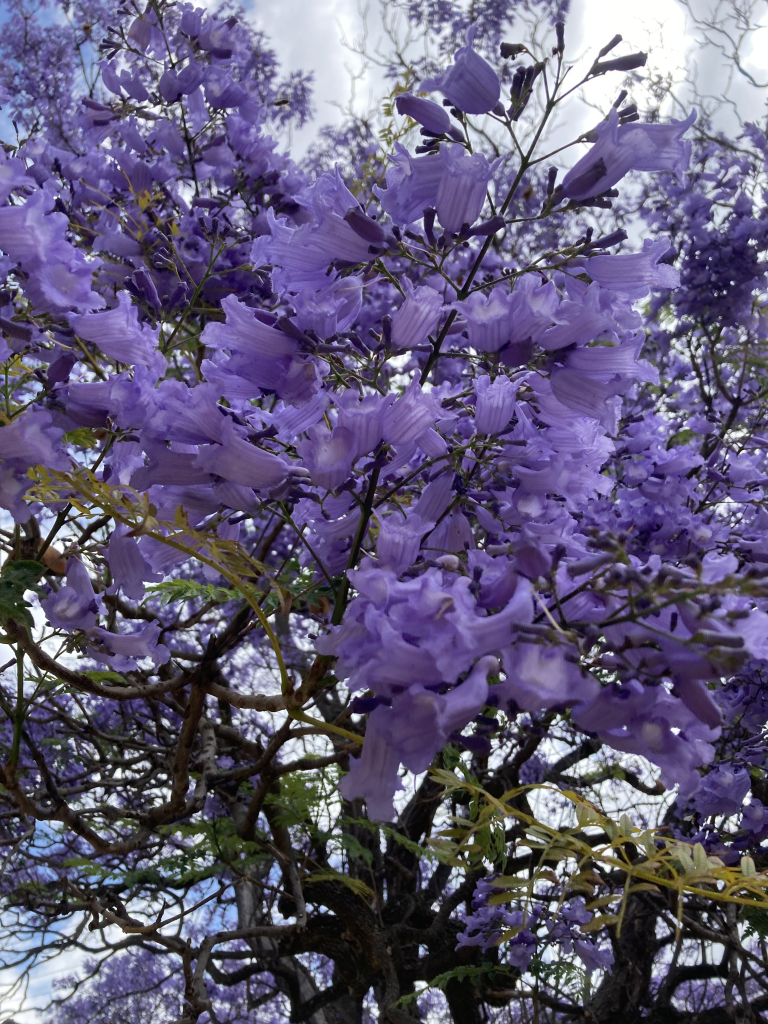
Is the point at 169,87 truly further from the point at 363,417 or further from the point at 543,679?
the point at 543,679

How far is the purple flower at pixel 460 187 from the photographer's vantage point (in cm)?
103

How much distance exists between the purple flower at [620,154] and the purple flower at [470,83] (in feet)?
0.52

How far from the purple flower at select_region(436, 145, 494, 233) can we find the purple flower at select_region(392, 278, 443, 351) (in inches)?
3.8

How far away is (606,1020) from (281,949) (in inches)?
66.6

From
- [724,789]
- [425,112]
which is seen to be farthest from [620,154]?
→ [724,789]

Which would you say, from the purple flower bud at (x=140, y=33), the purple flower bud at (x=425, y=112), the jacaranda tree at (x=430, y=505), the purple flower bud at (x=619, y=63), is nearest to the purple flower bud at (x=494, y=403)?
the jacaranda tree at (x=430, y=505)

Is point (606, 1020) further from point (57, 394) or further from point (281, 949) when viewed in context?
point (57, 394)

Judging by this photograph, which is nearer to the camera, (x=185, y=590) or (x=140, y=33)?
(x=185, y=590)

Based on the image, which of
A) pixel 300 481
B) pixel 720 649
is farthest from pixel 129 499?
pixel 720 649

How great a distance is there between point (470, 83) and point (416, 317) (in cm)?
32

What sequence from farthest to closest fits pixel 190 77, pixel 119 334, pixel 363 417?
pixel 190 77 → pixel 119 334 → pixel 363 417

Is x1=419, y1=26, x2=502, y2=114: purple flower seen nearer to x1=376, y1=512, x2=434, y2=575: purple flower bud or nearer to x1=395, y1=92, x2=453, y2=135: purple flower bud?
x1=395, y1=92, x2=453, y2=135: purple flower bud

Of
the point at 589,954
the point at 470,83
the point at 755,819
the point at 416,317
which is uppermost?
the point at 470,83

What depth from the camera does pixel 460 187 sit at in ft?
3.41
